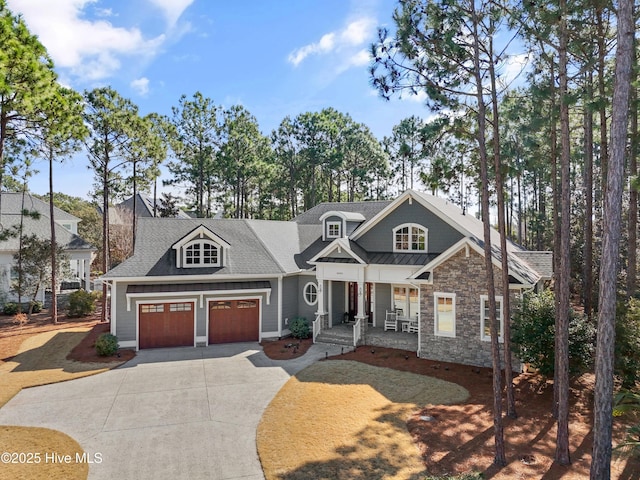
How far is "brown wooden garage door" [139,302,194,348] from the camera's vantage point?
18031mm

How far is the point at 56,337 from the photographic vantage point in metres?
19.5

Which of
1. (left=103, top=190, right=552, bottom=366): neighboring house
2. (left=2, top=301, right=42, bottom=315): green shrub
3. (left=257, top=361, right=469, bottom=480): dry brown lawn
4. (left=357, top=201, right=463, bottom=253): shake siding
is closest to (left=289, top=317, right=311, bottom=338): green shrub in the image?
(left=103, top=190, right=552, bottom=366): neighboring house

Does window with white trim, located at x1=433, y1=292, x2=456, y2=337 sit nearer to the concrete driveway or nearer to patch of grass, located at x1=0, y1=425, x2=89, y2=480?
the concrete driveway

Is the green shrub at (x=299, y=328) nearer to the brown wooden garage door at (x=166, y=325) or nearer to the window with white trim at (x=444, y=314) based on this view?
the brown wooden garage door at (x=166, y=325)

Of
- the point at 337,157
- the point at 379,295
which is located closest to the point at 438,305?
the point at 379,295

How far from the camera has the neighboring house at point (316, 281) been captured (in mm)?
15891

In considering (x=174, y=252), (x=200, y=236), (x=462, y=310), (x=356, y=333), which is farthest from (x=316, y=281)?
(x=462, y=310)

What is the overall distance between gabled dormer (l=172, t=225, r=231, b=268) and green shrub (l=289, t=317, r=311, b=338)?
15.9 feet

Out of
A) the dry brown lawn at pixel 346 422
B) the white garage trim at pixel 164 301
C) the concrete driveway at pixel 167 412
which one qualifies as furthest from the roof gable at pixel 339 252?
the white garage trim at pixel 164 301

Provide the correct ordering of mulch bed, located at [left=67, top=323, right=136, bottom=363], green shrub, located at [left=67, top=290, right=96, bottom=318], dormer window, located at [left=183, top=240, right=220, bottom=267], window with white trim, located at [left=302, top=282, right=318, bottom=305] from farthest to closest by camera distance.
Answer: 1. green shrub, located at [left=67, top=290, right=96, bottom=318]
2. window with white trim, located at [left=302, top=282, right=318, bottom=305]
3. dormer window, located at [left=183, top=240, right=220, bottom=267]
4. mulch bed, located at [left=67, top=323, right=136, bottom=363]

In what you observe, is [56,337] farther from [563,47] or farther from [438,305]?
[563,47]

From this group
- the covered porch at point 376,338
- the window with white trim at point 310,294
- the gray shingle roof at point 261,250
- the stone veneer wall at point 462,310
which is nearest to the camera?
the stone veneer wall at point 462,310

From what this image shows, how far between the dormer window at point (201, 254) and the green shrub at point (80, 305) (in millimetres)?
10904

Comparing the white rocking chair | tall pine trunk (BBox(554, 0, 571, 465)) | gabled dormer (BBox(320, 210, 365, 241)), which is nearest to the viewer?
tall pine trunk (BBox(554, 0, 571, 465))
